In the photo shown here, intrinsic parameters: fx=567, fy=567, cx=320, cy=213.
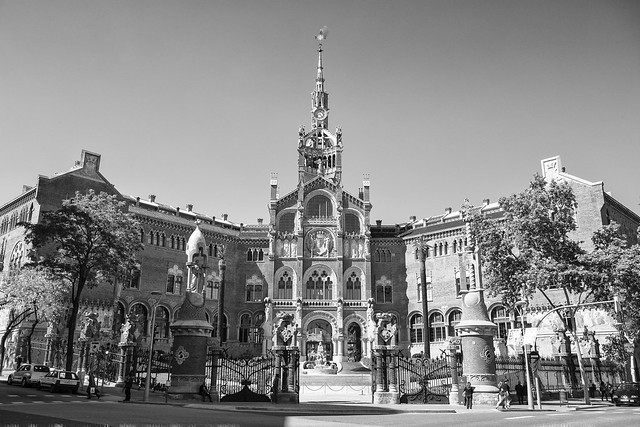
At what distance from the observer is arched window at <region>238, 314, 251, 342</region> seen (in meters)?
63.4

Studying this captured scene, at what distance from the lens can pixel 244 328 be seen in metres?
64.0

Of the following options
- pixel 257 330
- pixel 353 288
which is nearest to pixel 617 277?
pixel 353 288

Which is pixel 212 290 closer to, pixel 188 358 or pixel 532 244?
pixel 188 358

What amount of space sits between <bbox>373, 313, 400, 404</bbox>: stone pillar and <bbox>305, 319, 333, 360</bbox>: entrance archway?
32186mm

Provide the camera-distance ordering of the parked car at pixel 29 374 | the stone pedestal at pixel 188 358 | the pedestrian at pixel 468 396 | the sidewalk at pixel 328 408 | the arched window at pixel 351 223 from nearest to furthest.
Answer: the sidewalk at pixel 328 408 → the pedestrian at pixel 468 396 → the stone pedestal at pixel 188 358 → the parked car at pixel 29 374 → the arched window at pixel 351 223

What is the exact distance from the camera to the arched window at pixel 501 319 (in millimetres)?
56688

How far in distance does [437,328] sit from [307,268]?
51.4ft

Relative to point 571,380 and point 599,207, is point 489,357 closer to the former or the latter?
point 571,380

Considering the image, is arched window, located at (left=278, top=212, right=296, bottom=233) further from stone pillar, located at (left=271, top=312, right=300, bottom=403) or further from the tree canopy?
stone pillar, located at (left=271, top=312, right=300, bottom=403)

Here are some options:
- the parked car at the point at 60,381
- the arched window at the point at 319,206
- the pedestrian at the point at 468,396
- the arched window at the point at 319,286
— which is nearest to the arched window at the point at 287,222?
the arched window at the point at 319,206

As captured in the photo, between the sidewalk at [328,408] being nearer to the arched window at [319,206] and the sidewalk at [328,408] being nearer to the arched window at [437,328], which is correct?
the arched window at [437,328]

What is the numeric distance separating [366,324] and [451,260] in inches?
457

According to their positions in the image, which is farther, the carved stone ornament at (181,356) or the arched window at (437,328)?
the arched window at (437,328)

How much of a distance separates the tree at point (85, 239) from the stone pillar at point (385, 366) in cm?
1861
